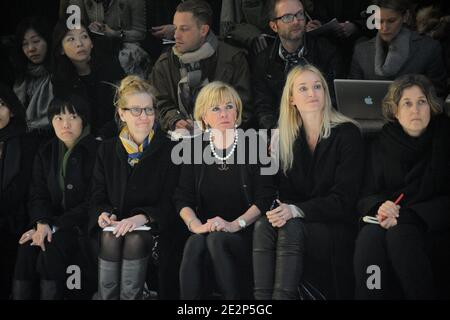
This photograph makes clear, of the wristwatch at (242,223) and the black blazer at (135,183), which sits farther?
the black blazer at (135,183)

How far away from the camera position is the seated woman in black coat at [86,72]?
4656mm

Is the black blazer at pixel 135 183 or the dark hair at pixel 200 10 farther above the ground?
the dark hair at pixel 200 10

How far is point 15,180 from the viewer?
465cm

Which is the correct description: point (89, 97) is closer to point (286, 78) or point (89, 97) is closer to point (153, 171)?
point (153, 171)

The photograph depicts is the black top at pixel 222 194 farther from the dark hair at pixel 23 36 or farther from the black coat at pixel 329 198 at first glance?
the dark hair at pixel 23 36

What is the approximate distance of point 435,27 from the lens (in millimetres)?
4578

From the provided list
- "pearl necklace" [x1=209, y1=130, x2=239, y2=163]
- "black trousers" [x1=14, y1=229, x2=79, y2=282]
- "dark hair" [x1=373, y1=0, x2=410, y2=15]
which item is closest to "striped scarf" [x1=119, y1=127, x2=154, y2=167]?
"pearl necklace" [x1=209, y1=130, x2=239, y2=163]

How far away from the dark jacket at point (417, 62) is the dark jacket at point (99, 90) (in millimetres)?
1598

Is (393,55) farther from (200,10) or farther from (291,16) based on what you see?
(200,10)

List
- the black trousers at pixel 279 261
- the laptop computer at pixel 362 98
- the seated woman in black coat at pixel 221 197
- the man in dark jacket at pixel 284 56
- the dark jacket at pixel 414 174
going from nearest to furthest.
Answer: the black trousers at pixel 279 261
the seated woman in black coat at pixel 221 197
the dark jacket at pixel 414 174
the laptop computer at pixel 362 98
the man in dark jacket at pixel 284 56

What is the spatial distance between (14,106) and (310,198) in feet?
6.98

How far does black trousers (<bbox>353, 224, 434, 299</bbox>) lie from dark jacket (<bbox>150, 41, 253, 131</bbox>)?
1136 mm

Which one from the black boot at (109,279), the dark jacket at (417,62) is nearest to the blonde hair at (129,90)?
the black boot at (109,279)

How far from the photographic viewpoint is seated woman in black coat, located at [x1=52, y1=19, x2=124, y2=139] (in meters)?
4.66
